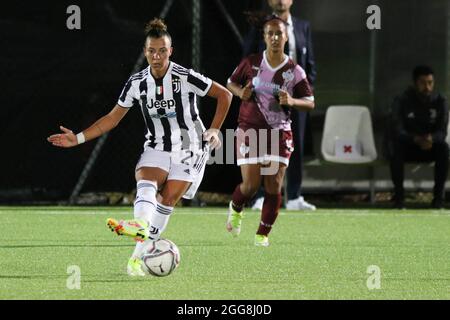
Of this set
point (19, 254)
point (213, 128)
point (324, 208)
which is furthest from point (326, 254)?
point (324, 208)

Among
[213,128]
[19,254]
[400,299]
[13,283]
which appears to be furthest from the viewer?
[19,254]

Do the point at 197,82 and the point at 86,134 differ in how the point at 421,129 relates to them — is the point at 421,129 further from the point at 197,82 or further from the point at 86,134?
the point at 86,134

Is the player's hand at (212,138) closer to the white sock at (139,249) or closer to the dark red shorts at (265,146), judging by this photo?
the white sock at (139,249)

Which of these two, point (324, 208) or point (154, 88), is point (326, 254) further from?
point (324, 208)

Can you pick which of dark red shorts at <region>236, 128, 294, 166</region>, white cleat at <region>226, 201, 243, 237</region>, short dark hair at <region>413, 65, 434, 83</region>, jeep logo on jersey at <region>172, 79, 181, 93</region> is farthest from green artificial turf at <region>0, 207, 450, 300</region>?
short dark hair at <region>413, 65, 434, 83</region>

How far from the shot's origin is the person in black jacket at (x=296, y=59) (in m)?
13.1

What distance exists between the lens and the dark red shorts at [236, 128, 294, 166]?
9.77 m

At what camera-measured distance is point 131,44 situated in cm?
1423

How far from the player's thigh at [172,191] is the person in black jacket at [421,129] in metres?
6.44

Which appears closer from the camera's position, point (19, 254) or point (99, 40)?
point (19, 254)

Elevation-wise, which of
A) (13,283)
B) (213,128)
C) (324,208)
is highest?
(213,128)

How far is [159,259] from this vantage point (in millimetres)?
7605

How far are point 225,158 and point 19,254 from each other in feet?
19.0

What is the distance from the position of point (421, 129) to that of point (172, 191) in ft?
22.3
